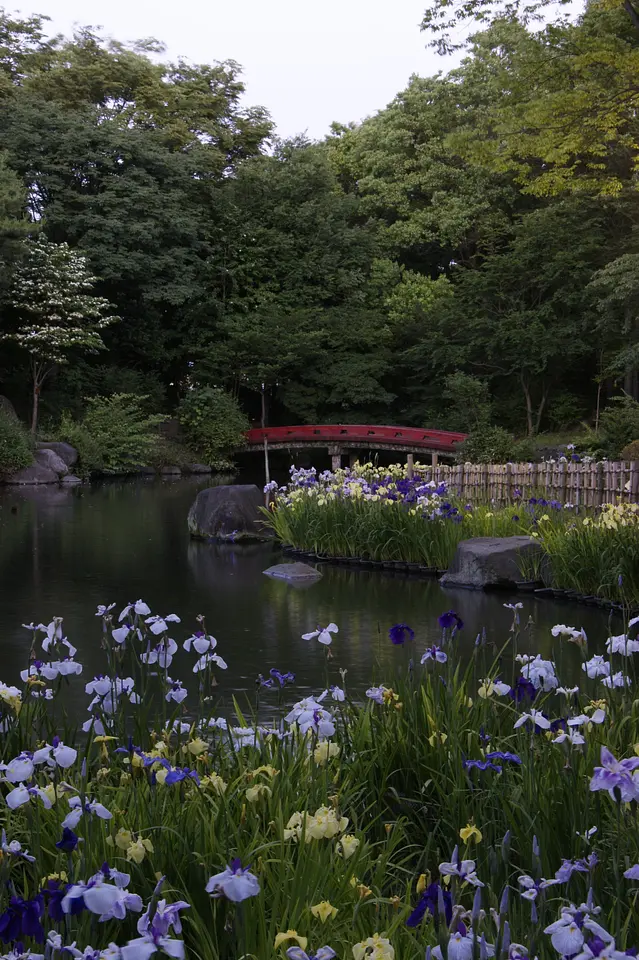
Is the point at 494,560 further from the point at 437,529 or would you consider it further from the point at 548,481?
the point at 548,481

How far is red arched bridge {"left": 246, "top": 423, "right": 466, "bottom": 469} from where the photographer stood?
2859 centimetres

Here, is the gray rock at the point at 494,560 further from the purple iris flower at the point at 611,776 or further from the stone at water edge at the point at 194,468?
the stone at water edge at the point at 194,468

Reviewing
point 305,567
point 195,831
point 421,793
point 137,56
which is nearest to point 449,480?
point 305,567

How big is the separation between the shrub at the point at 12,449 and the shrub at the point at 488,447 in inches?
456

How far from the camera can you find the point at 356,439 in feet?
101

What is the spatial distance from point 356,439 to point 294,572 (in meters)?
19.3

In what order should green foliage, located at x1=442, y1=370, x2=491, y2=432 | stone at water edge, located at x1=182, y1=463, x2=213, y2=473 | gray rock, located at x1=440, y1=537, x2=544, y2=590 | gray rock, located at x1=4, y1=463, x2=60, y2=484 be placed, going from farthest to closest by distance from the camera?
stone at water edge, located at x1=182, y1=463, x2=213, y2=473, green foliage, located at x1=442, y1=370, x2=491, y2=432, gray rock, located at x1=4, y1=463, x2=60, y2=484, gray rock, located at x1=440, y1=537, x2=544, y2=590

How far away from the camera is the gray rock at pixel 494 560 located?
10.5m

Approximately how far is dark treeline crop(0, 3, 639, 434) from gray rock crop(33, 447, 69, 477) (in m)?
4.79

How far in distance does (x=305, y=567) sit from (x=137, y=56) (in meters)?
30.7

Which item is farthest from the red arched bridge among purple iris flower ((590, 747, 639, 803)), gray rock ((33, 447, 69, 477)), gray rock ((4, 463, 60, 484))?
purple iris flower ((590, 747, 639, 803))

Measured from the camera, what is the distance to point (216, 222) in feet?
127

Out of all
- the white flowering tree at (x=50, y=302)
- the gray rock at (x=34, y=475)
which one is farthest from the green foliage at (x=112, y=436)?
the gray rock at (x=34, y=475)

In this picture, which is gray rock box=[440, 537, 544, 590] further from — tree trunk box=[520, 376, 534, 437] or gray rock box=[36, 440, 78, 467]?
gray rock box=[36, 440, 78, 467]
